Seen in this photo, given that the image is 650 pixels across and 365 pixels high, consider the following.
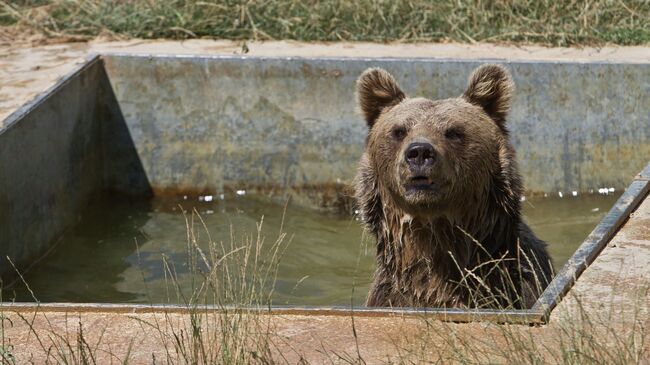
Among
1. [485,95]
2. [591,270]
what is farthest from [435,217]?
[591,270]

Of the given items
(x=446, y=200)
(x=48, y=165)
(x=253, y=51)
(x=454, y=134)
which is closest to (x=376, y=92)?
(x=454, y=134)

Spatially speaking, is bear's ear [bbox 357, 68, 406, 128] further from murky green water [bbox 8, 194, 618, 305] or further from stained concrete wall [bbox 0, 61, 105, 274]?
stained concrete wall [bbox 0, 61, 105, 274]

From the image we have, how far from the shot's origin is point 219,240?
29.7 feet

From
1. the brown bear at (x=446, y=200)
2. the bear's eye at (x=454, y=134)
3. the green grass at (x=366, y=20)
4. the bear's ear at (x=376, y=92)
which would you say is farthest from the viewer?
the green grass at (x=366, y=20)

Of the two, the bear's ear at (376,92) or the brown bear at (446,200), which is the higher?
the bear's ear at (376,92)

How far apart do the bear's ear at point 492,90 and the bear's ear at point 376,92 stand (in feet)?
1.29

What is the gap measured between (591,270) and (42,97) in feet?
15.7

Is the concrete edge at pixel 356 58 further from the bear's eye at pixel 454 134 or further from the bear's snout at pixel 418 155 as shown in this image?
the bear's snout at pixel 418 155

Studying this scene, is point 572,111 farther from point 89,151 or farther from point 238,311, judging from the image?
point 238,311

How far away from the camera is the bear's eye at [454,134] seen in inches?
247

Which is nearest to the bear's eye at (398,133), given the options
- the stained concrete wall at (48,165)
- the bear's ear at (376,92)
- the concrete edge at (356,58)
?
the bear's ear at (376,92)

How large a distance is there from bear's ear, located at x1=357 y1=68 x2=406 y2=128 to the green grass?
13.2 feet

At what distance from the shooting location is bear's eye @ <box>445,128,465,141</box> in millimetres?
6262

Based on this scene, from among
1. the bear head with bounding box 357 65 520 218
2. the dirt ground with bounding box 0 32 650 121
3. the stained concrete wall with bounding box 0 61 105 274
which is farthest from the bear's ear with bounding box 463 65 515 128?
the dirt ground with bounding box 0 32 650 121
